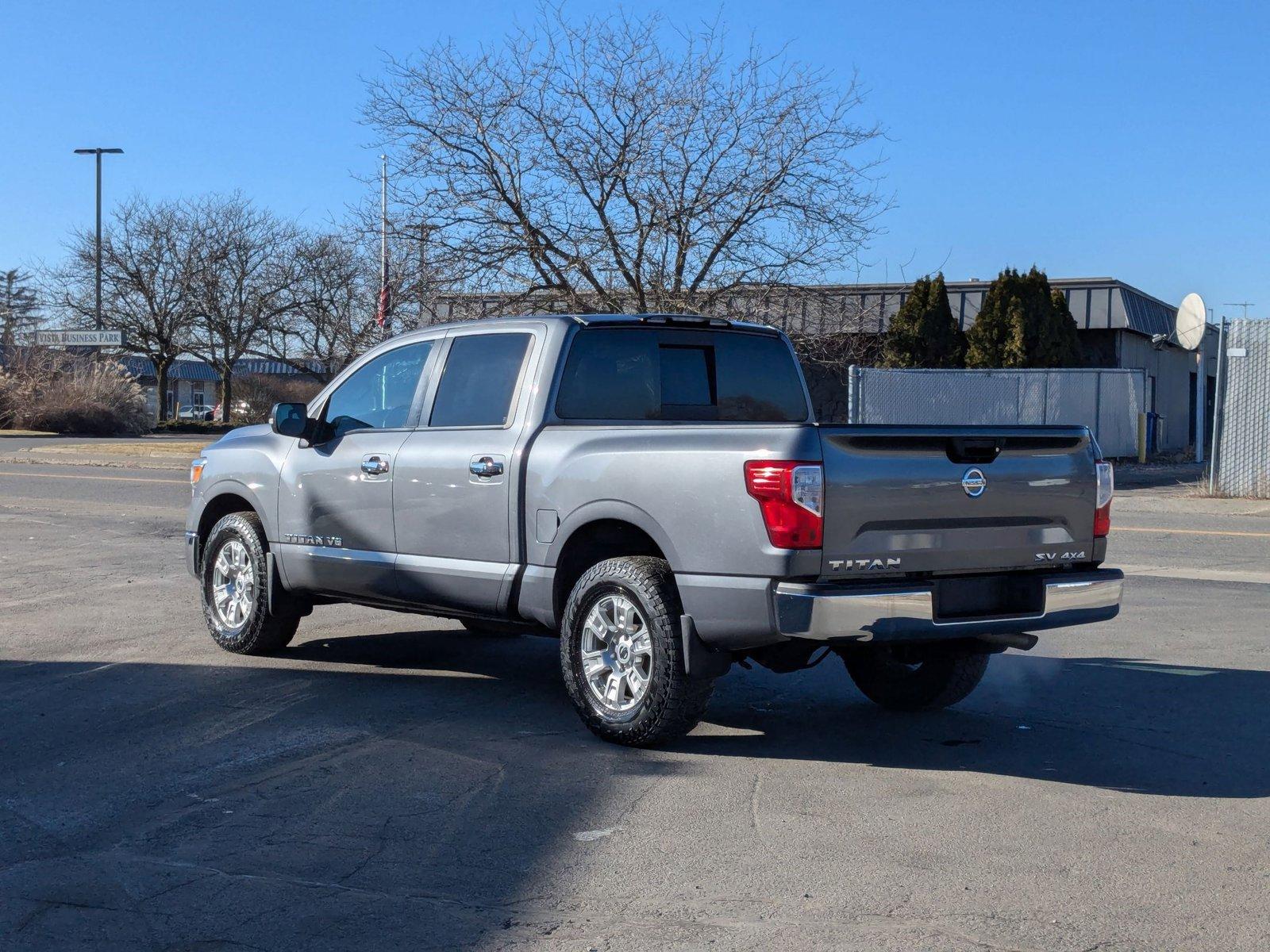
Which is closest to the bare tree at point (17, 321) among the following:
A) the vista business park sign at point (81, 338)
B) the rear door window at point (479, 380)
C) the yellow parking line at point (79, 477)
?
the vista business park sign at point (81, 338)

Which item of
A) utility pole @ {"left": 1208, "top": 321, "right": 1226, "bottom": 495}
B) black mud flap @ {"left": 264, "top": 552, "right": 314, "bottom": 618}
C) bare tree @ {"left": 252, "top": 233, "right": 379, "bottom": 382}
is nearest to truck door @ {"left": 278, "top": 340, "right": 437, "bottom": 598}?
black mud flap @ {"left": 264, "top": 552, "right": 314, "bottom": 618}

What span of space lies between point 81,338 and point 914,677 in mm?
43818

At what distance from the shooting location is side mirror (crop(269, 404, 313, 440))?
7.68 metres

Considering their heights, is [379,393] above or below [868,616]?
above

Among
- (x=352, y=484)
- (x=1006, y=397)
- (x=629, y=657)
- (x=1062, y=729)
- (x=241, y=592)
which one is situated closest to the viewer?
(x=629, y=657)

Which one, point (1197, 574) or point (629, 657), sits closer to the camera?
point (629, 657)

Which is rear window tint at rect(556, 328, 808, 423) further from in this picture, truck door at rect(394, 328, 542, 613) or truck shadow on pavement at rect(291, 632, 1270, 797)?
truck shadow on pavement at rect(291, 632, 1270, 797)

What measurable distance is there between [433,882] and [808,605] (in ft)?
5.91

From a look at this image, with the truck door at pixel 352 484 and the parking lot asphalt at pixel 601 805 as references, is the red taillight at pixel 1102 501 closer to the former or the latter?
the parking lot asphalt at pixel 601 805

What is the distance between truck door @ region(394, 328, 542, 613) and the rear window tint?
28cm

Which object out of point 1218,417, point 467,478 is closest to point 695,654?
point 467,478

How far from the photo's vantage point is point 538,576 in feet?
21.0

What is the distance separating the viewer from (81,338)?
45531mm

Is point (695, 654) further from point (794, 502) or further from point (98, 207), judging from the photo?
point (98, 207)
